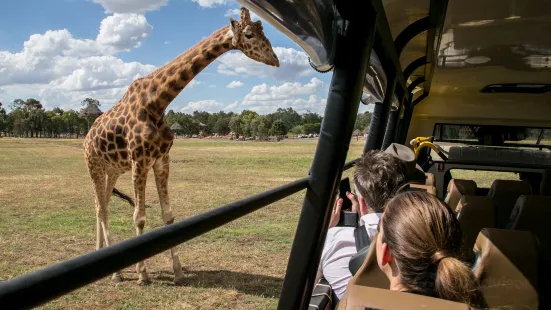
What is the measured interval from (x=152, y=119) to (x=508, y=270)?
4119 millimetres

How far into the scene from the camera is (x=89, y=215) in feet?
29.3

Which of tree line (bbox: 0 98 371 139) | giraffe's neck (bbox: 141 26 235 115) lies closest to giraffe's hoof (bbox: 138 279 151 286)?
giraffe's neck (bbox: 141 26 235 115)

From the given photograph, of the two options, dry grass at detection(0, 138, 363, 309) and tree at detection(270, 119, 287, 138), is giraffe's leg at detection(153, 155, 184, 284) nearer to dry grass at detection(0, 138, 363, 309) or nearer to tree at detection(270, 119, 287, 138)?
dry grass at detection(0, 138, 363, 309)

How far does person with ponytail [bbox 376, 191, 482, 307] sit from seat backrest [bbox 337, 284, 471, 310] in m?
0.16

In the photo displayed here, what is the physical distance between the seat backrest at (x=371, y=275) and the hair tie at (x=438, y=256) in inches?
8.1

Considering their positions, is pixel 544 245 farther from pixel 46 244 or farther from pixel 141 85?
pixel 46 244

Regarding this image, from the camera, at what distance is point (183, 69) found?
495 cm

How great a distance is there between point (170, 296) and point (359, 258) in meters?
3.45

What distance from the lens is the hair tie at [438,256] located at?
1.15m

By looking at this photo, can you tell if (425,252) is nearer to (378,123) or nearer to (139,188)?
(378,123)

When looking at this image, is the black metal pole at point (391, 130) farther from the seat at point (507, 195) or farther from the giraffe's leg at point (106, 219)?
the giraffe's leg at point (106, 219)

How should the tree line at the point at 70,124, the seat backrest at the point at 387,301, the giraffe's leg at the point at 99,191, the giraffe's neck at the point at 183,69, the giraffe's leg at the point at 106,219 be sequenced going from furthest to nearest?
1. the tree line at the point at 70,124
2. the giraffe's leg at the point at 99,191
3. the giraffe's leg at the point at 106,219
4. the giraffe's neck at the point at 183,69
5. the seat backrest at the point at 387,301

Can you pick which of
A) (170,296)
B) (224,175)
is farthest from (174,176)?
(170,296)

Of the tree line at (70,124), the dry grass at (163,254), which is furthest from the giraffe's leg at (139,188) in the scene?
the tree line at (70,124)
